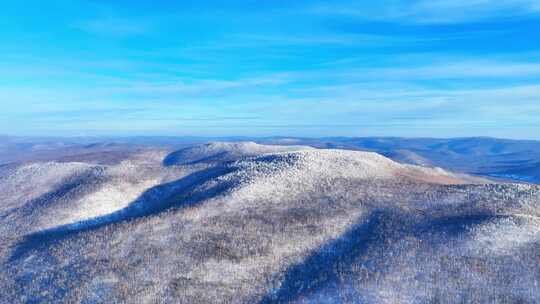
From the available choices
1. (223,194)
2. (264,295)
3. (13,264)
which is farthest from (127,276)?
(223,194)

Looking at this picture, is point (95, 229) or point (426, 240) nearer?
point (426, 240)

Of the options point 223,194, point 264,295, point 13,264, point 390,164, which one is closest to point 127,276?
point 264,295

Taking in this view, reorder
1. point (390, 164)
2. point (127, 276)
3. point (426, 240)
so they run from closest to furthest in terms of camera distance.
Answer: point (127, 276) → point (426, 240) → point (390, 164)

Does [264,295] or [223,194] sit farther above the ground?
[223,194]

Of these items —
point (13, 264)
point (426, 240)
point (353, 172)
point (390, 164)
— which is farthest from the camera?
point (390, 164)

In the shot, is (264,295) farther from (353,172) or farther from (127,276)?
(353,172)

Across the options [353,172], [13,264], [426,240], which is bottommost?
[13,264]

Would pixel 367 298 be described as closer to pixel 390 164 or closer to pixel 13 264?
pixel 13 264
